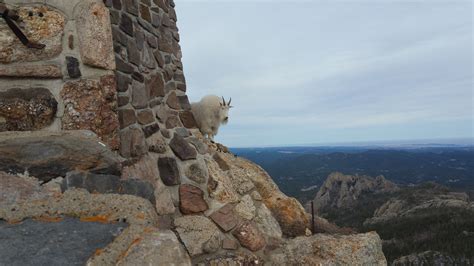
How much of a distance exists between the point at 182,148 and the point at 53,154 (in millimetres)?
2260

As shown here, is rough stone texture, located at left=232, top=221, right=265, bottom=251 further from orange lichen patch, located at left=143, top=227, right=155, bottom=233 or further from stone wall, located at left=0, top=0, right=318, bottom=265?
orange lichen patch, located at left=143, top=227, right=155, bottom=233

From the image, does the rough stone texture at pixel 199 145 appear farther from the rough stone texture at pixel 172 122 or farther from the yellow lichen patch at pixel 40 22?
the yellow lichen patch at pixel 40 22

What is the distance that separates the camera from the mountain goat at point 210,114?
8.47 metres

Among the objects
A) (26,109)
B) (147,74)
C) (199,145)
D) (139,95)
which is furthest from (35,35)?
(199,145)

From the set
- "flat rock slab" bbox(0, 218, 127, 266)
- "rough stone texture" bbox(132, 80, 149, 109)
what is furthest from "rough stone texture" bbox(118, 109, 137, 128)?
"flat rock slab" bbox(0, 218, 127, 266)

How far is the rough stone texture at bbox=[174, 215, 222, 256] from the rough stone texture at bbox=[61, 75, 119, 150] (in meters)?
1.33

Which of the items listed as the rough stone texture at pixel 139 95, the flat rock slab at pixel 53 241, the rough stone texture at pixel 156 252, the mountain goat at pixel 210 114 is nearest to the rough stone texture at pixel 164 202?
the rough stone texture at pixel 139 95

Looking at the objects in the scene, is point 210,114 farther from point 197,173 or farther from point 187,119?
point 197,173

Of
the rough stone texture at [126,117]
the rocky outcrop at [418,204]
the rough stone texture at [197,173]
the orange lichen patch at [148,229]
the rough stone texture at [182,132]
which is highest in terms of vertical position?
the rough stone texture at [126,117]

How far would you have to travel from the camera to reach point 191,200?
4.74m

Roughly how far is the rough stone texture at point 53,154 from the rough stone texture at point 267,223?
2381 mm

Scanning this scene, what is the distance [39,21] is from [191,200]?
2607 mm

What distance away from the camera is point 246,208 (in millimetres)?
5164

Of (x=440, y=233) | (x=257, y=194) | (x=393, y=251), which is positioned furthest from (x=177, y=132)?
(x=440, y=233)
